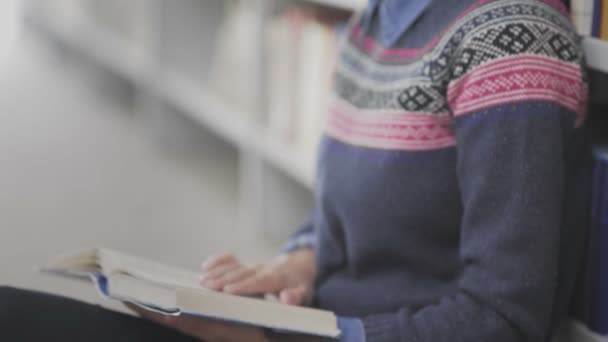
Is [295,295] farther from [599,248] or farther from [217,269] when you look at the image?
[599,248]

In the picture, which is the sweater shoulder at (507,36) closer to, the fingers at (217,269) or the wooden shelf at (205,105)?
the fingers at (217,269)

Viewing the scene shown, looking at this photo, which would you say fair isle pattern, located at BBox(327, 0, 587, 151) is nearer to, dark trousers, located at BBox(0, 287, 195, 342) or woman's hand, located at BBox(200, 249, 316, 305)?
woman's hand, located at BBox(200, 249, 316, 305)

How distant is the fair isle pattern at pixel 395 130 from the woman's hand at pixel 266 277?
0.54ft

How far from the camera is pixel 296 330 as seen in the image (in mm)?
719

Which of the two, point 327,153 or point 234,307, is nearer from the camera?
point 234,307

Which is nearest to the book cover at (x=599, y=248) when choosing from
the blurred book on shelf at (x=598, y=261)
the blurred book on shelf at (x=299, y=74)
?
the blurred book on shelf at (x=598, y=261)

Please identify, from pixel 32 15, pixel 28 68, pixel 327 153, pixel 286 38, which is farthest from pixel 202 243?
pixel 32 15

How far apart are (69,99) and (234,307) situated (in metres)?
2.42

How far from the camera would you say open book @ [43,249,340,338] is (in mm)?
695

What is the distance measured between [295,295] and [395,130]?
213 millimetres

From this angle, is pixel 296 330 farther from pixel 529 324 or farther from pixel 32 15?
pixel 32 15

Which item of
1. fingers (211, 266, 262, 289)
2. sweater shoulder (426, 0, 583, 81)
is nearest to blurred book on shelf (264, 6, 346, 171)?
fingers (211, 266, 262, 289)

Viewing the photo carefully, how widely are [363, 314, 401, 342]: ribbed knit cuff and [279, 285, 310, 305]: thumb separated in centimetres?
13

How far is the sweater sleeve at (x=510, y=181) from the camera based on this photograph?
69cm
